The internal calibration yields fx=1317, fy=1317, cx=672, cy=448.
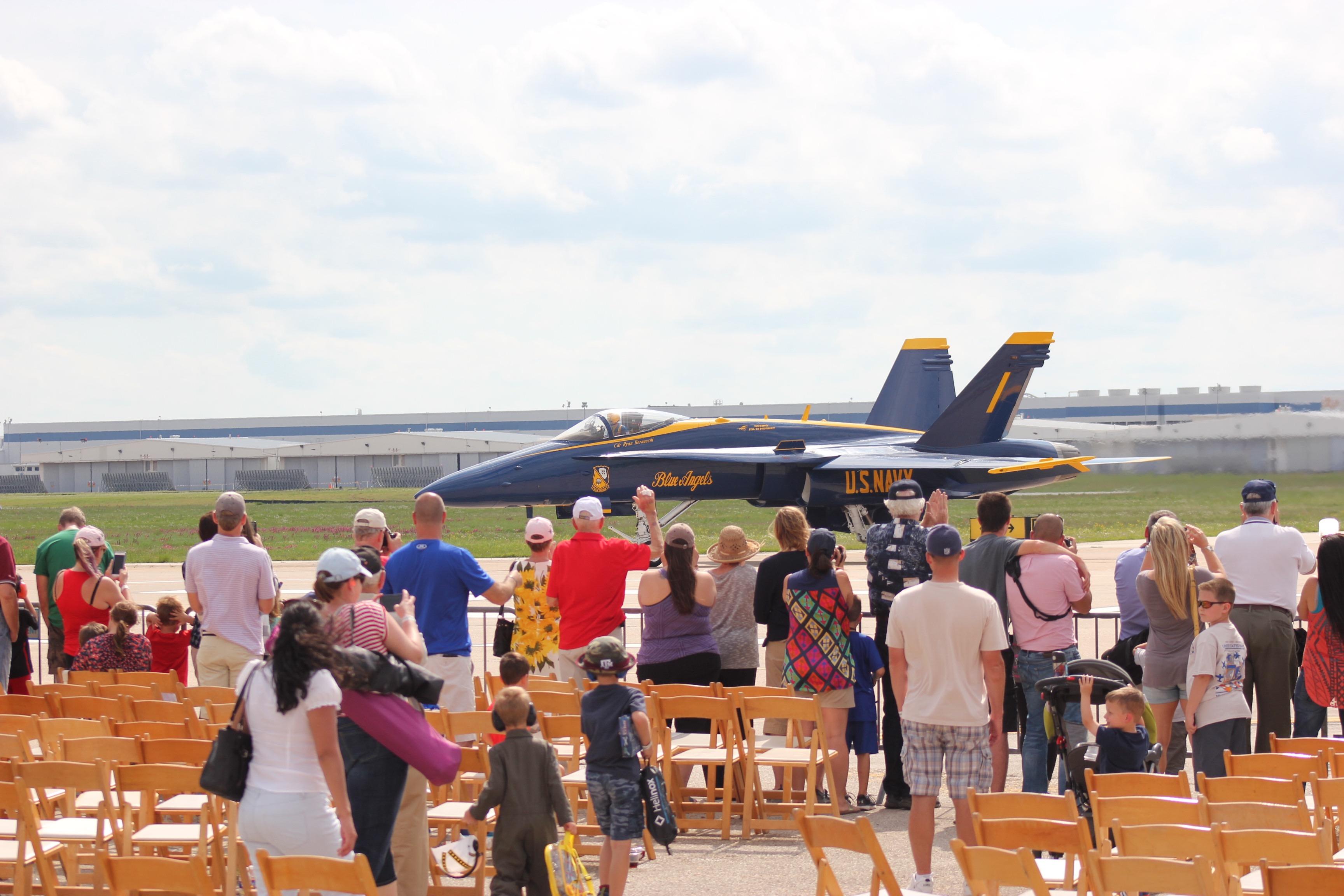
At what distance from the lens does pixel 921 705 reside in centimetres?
586

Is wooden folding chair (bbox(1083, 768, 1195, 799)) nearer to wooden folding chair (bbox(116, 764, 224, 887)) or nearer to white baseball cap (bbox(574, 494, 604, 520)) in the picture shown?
white baseball cap (bbox(574, 494, 604, 520))

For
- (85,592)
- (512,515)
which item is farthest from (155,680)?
(512,515)

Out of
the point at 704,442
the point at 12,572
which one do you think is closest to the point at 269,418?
the point at 704,442

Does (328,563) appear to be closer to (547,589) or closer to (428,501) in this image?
(428,501)

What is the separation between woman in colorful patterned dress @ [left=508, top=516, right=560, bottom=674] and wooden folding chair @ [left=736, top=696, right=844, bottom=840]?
1565 millimetres

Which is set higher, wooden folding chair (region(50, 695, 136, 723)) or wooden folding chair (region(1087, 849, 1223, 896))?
wooden folding chair (region(50, 695, 136, 723))

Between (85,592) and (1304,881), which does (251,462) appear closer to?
(85,592)

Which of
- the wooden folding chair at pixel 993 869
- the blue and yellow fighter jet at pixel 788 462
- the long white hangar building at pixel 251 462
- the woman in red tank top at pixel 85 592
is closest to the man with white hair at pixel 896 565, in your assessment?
the wooden folding chair at pixel 993 869

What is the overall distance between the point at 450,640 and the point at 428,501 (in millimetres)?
781

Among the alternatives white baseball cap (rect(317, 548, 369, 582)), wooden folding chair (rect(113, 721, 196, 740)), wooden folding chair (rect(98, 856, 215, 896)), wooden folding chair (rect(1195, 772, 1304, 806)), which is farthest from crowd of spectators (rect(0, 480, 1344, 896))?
wooden folding chair (rect(113, 721, 196, 740))

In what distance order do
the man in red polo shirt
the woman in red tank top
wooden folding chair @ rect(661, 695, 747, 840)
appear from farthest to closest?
the woman in red tank top, the man in red polo shirt, wooden folding chair @ rect(661, 695, 747, 840)

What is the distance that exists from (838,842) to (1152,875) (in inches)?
38.1

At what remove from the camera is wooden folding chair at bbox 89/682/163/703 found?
723cm

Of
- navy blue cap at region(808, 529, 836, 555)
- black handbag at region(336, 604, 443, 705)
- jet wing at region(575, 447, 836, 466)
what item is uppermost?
jet wing at region(575, 447, 836, 466)
